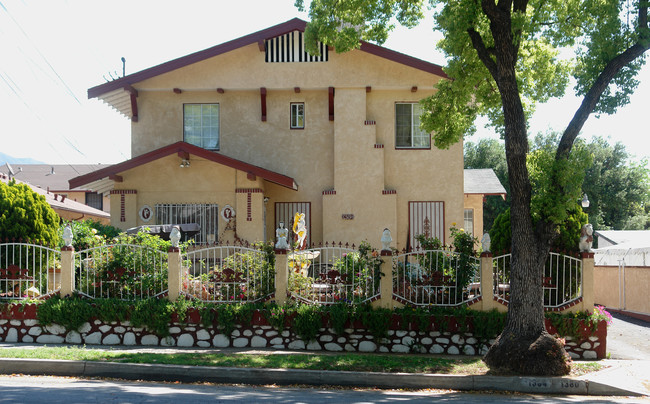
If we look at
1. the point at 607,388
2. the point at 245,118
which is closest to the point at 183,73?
the point at 245,118

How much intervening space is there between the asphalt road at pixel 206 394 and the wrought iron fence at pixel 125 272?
100 inches

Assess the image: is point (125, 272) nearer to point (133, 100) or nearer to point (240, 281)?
point (240, 281)

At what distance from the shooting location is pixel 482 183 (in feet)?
76.6

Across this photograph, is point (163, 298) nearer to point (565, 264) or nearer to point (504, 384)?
point (504, 384)

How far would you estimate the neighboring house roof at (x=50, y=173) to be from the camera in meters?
40.5

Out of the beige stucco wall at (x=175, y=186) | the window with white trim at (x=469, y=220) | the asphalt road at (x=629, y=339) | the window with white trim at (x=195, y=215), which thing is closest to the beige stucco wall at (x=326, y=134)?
the beige stucco wall at (x=175, y=186)

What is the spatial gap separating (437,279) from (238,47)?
33.9ft

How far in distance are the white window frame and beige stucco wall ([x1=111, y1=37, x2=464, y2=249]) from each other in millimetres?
120

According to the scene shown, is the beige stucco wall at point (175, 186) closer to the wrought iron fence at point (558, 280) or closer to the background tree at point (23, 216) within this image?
the background tree at point (23, 216)

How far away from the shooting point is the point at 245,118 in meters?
18.8

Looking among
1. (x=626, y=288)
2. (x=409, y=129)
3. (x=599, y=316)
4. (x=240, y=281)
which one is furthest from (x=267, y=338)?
(x=626, y=288)

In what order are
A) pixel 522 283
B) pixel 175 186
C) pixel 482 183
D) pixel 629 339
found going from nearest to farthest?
pixel 522 283, pixel 629 339, pixel 175 186, pixel 482 183

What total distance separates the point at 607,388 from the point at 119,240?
358 inches

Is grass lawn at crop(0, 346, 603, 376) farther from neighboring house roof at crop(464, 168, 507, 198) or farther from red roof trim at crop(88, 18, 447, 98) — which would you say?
neighboring house roof at crop(464, 168, 507, 198)
